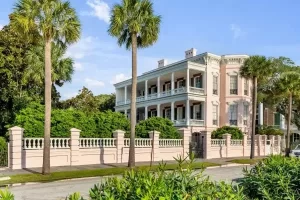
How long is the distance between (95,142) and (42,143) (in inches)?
161

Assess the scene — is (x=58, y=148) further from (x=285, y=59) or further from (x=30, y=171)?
(x=285, y=59)

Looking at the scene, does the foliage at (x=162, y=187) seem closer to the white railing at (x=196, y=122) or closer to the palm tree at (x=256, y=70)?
the palm tree at (x=256, y=70)

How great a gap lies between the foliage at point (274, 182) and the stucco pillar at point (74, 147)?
62.1ft

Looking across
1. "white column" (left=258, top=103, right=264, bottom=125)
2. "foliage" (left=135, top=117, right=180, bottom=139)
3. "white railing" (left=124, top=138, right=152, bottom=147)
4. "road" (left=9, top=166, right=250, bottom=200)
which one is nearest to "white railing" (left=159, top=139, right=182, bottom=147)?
"foliage" (left=135, top=117, right=180, bottom=139)

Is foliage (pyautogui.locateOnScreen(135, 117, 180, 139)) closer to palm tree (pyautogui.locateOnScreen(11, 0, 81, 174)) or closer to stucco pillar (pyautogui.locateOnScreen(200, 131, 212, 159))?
stucco pillar (pyautogui.locateOnScreen(200, 131, 212, 159))

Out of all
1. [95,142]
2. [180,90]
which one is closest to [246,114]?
[180,90]

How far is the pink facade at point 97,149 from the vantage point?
21484 mm

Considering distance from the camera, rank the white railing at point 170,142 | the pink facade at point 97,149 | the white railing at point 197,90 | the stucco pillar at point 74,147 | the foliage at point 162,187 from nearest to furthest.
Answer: the foliage at point 162,187 → the pink facade at point 97,149 → the stucco pillar at point 74,147 → the white railing at point 170,142 → the white railing at point 197,90

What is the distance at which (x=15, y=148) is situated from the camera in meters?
21.0

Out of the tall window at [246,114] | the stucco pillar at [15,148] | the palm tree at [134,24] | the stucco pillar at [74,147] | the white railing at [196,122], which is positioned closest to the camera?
the stucco pillar at [15,148]

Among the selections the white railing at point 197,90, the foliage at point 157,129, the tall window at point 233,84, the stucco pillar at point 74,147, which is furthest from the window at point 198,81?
the stucco pillar at point 74,147

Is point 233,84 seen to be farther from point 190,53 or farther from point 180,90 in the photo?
point 190,53

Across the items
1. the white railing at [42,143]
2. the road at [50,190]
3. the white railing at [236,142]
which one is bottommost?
the road at [50,190]

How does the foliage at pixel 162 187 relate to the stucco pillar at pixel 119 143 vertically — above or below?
above
